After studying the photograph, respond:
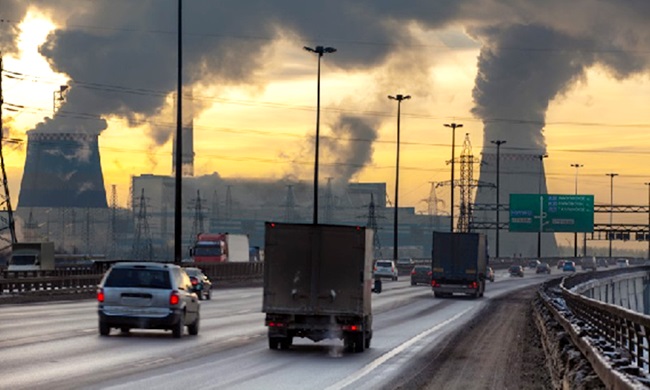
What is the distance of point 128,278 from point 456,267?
1525 inches

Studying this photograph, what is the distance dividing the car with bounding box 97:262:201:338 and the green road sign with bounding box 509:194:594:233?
3899 inches

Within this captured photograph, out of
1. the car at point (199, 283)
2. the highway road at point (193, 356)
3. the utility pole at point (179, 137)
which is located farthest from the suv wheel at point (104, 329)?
the utility pole at point (179, 137)

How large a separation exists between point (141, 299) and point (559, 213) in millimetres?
101559

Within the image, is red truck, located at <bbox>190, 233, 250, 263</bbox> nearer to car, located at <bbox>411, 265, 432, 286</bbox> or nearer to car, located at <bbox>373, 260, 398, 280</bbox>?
car, located at <bbox>373, 260, 398, 280</bbox>

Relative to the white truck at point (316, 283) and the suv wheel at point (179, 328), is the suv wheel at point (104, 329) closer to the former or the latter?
the suv wheel at point (179, 328)

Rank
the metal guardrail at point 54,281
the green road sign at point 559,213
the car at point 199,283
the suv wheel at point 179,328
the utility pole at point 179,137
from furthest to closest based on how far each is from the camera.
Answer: the green road sign at point 559,213 → the utility pole at point 179,137 → the car at point 199,283 → the metal guardrail at point 54,281 → the suv wheel at point 179,328

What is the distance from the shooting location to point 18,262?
77875 mm

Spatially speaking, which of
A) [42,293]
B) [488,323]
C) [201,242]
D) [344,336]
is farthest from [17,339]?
[201,242]

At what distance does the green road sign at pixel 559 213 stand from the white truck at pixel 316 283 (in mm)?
100034

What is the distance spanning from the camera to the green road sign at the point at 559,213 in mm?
125938

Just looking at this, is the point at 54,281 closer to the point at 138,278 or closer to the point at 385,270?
the point at 138,278

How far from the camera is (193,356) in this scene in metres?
24.1

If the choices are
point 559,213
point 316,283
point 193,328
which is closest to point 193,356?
point 316,283

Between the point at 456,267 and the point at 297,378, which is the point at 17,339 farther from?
the point at 456,267
